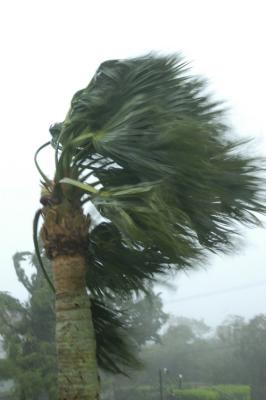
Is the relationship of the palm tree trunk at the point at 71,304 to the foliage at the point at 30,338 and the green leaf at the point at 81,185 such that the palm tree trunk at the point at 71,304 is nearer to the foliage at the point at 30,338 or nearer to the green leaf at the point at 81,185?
the green leaf at the point at 81,185

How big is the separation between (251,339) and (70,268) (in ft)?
141

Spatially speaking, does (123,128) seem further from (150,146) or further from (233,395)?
(233,395)

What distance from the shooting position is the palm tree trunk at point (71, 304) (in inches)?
243

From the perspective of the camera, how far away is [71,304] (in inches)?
254

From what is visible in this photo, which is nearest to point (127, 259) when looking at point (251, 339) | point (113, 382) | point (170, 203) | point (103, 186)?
point (103, 186)

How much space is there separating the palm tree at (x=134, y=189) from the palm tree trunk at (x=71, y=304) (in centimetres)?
1

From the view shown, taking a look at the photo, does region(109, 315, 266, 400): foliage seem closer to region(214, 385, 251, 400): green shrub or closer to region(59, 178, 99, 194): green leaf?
region(214, 385, 251, 400): green shrub

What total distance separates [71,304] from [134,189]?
1470 millimetres

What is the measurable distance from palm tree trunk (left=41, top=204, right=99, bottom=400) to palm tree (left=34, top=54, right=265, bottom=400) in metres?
0.01

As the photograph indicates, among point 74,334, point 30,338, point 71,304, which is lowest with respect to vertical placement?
point 74,334

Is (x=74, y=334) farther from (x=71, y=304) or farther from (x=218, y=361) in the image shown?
(x=218, y=361)

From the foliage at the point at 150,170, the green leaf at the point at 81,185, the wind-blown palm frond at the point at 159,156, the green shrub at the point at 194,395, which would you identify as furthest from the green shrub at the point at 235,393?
the green leaf at the point at 81,185

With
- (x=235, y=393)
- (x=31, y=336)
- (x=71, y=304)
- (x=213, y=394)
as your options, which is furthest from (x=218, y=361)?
(x=71, y=304)

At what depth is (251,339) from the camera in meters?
47.0
